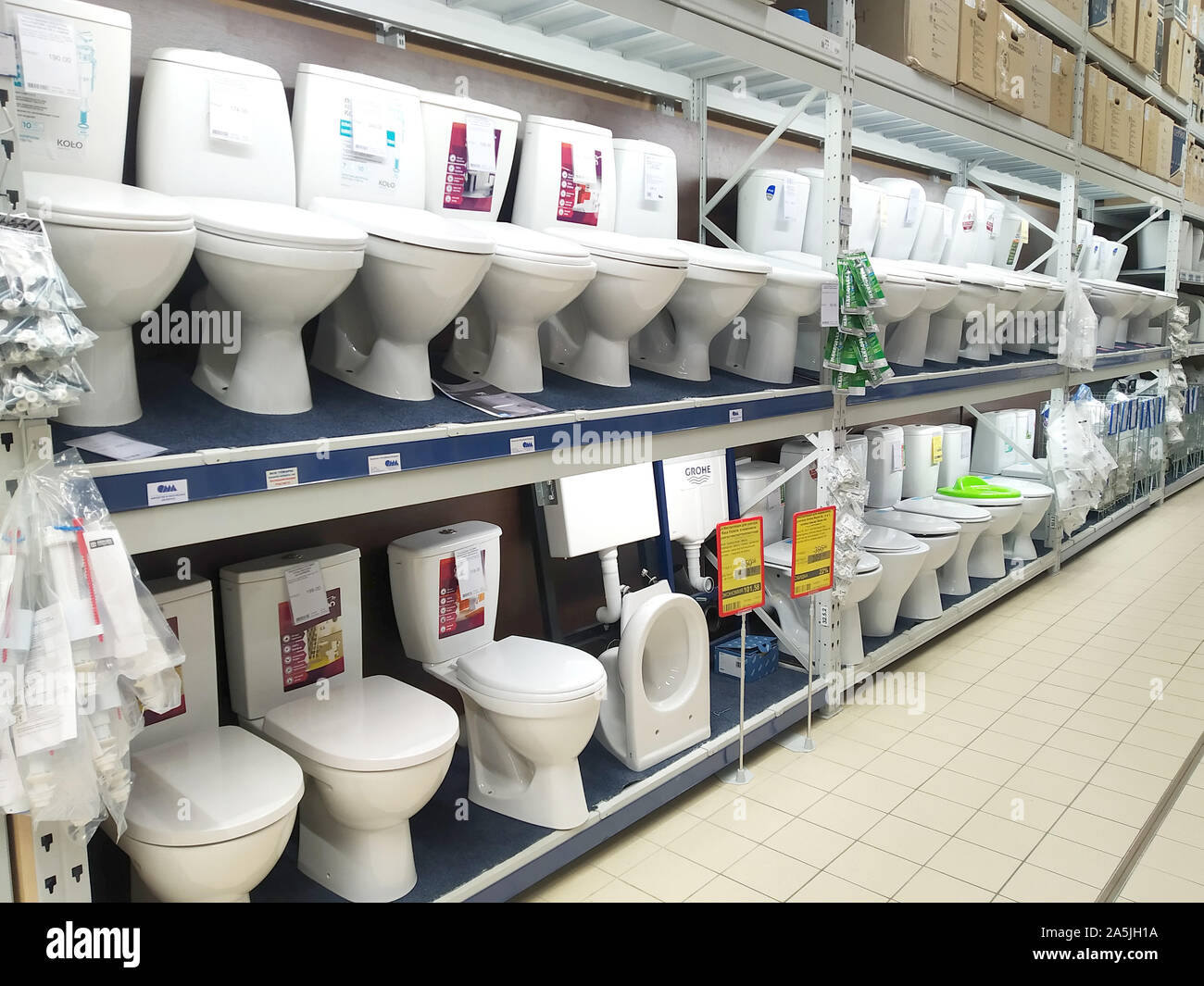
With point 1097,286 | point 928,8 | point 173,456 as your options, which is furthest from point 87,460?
point 1097,286

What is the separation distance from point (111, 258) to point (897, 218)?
A: 321cm

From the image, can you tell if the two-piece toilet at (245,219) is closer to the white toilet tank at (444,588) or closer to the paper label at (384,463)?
the paper label at (384,463)

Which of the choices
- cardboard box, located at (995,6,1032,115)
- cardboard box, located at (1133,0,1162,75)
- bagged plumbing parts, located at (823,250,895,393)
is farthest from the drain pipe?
cardboard box, located at (1133,0,1162,75)

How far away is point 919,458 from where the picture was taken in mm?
4398

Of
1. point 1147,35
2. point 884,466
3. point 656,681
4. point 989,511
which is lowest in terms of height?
point 656,681

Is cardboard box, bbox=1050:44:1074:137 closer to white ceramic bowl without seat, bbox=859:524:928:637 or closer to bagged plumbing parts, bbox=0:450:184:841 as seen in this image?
white ceramic bowl without seat, bbox=859:524:928:637

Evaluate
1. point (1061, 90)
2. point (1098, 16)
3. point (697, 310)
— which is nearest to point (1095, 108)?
point (1098, 16)

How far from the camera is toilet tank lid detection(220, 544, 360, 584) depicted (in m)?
2.05

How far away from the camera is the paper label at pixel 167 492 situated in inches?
56.7

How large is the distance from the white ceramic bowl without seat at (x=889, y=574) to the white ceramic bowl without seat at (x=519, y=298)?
1825 mm

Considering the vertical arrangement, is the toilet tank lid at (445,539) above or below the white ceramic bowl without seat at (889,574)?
above

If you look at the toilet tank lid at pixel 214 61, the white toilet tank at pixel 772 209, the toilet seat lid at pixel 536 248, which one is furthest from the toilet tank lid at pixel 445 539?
the white toilet tank at pixel 772 209

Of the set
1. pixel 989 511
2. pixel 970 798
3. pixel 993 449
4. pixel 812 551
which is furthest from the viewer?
pixel 993 449

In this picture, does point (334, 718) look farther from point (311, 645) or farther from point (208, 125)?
point (208, 125)
